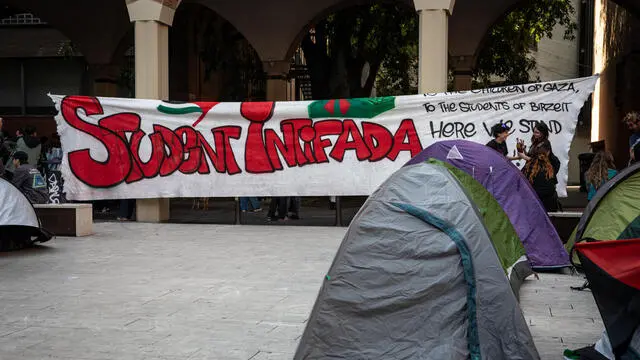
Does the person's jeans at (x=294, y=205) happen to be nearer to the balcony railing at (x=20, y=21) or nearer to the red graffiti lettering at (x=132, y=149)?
the red graffiti lettering at (x=132, y=149)

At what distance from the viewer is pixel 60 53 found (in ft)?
89.9

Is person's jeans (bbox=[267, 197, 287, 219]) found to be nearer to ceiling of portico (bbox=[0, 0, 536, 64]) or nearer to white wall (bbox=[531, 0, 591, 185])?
ceiling of portico (bbox=[0, 0, 536, 64])

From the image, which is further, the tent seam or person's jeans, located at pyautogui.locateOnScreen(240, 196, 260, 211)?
person's jeans, located at pyautogui.locateOnScreen(240, 196, 260, 211)

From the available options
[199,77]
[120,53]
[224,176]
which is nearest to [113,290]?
[224,176]

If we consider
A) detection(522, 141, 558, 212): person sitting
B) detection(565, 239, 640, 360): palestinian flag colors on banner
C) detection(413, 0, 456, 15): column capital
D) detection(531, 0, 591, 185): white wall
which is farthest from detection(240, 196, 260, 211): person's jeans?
detection(531, 0, 591, 185): white wall

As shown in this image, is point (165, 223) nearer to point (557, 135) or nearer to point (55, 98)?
point (55, 98)

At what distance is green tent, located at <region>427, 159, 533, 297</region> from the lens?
7.70 m

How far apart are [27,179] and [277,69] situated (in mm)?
10237

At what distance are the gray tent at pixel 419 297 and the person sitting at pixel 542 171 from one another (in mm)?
5343

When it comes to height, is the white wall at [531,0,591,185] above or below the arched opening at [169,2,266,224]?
above

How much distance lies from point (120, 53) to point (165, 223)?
9.04 meters

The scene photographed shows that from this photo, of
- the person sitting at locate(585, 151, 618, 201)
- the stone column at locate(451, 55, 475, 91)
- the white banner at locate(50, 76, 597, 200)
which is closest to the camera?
the person sitting at locate(585, 151, 618, 201)


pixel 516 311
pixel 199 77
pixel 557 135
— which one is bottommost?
pixel 516 311

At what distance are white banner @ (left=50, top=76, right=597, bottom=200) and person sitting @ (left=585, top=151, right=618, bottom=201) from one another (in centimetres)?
286
